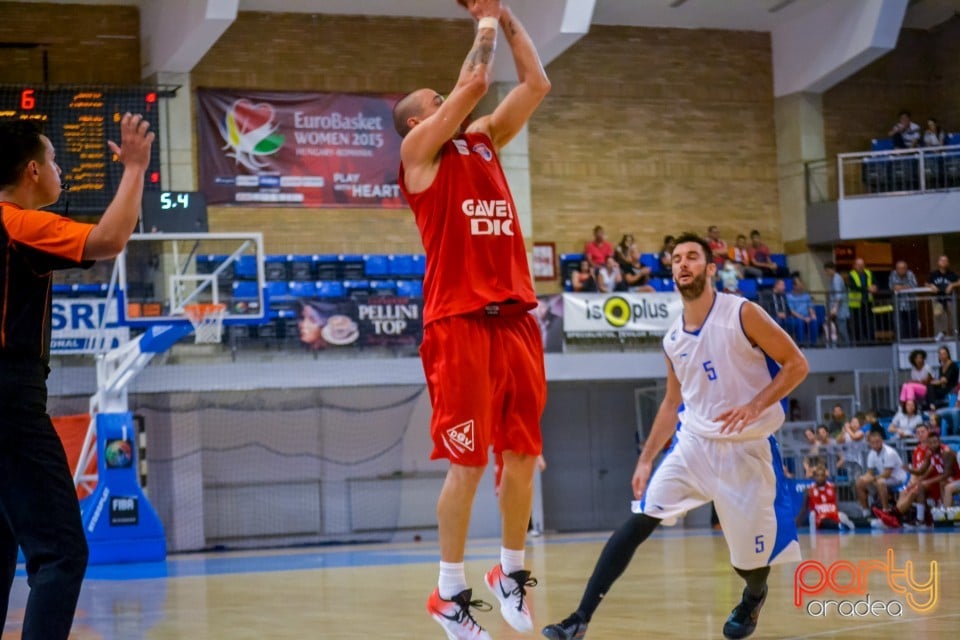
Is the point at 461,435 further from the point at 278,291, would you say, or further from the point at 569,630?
the point at 278,291

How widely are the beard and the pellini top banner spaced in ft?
50.5

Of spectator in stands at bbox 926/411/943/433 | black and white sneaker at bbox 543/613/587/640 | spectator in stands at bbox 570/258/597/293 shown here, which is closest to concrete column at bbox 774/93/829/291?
spectator in stands at bbox 570/258/597/293

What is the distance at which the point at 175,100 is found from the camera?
71.6 feet

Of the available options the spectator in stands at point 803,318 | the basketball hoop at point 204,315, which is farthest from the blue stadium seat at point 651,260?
the basketball hoop at point 204,315

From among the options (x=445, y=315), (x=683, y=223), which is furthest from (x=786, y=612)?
(x=683, y=223)

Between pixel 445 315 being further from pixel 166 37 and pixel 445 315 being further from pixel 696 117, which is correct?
pixel 696 117

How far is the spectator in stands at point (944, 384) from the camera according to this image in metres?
20.0

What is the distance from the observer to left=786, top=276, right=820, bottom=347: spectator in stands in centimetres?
2277

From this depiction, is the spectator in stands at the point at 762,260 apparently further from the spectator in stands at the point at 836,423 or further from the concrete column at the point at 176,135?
the concrete column at the point at 176,135

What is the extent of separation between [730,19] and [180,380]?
12.5m

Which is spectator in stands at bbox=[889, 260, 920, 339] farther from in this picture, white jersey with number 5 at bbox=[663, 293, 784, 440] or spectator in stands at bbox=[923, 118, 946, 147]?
white jersey with number 5 at bbox=[663, 293, 784, 440]

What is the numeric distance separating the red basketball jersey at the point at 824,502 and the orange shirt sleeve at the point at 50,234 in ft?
51.2

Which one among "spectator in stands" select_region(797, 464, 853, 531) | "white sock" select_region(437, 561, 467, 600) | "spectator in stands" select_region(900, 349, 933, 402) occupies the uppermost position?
"spectator in stands" select_region(900, 349, 933, 402)

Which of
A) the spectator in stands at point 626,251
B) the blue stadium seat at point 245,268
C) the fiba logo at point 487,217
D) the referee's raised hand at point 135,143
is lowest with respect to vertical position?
the fiba logo at point 487,217
